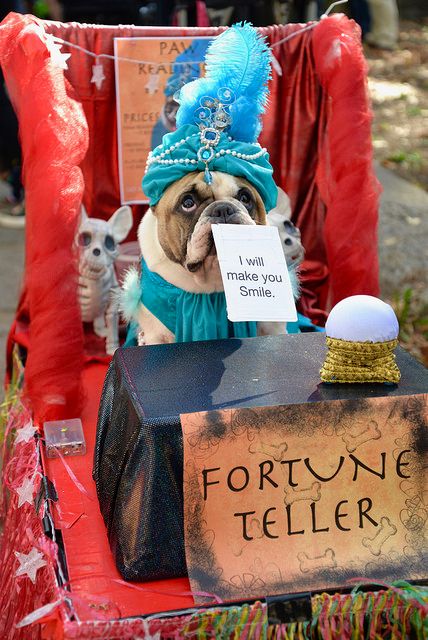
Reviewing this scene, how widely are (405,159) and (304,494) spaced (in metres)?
3.73

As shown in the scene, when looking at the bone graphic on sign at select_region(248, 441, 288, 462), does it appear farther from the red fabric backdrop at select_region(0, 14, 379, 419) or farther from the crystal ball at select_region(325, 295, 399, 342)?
the red fabric backdrop at select_region(0, 14, 379, 419)

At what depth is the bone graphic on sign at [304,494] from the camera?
1.35m

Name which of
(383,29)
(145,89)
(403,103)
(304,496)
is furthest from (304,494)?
(383,29)

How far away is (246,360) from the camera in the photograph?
60.8 inches

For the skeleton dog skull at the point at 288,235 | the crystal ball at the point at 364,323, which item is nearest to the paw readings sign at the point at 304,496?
the crystal ball at the point at 364,323

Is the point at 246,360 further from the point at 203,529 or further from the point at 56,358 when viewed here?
the point at 56,358

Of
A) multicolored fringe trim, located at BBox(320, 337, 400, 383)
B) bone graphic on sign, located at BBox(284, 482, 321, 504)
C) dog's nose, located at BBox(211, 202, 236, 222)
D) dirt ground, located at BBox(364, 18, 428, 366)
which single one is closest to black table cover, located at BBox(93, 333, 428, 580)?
multicolored fringe trim, located at BBox(320, 337, 400, 383)

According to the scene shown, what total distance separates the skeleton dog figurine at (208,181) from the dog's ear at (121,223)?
1.62ft

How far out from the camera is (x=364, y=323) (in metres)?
1.42

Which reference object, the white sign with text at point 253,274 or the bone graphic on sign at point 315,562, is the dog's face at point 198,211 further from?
the bone graphic on sign at point 315,562

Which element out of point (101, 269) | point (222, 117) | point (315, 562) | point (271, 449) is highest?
point (222, 117)

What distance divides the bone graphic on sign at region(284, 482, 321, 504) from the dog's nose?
58 cm

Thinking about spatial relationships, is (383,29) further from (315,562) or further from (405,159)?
(315,562)

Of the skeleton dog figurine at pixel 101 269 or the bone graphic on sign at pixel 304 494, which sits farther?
the skeleton dog figurine at pixel 101 269
